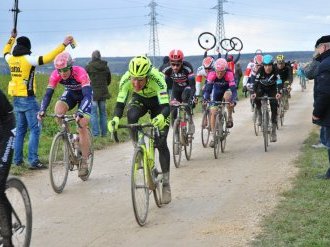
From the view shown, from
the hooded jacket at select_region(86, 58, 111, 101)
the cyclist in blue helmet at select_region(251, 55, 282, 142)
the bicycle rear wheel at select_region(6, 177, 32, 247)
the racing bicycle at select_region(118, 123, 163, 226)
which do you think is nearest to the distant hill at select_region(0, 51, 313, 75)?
the hooded jacket at select_region(86, 58, 111, 101)

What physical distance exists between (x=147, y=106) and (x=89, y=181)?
225cm

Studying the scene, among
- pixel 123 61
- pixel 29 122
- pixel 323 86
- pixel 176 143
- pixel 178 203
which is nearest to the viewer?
pixel 178 203

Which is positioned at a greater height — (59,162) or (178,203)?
(59,162)

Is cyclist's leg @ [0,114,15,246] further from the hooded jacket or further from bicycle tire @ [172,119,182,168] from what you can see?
the hooded jacket

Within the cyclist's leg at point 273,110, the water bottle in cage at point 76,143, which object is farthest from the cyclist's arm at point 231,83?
the water bottle in cage at point 76,143

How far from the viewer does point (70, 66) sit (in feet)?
32.4

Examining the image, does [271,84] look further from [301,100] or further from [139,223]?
[301,100]

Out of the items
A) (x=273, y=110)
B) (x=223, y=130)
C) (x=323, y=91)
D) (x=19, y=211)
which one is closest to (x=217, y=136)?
(x=223, y=130)

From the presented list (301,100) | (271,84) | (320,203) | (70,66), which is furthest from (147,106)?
(301,100)

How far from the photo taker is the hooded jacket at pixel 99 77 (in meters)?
16.1

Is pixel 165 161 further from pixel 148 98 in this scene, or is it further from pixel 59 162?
pixel 59 162

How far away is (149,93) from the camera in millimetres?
8625

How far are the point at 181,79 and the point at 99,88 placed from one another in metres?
3.88

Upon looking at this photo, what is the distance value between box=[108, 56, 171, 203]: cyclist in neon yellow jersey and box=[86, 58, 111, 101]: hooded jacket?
735cm
